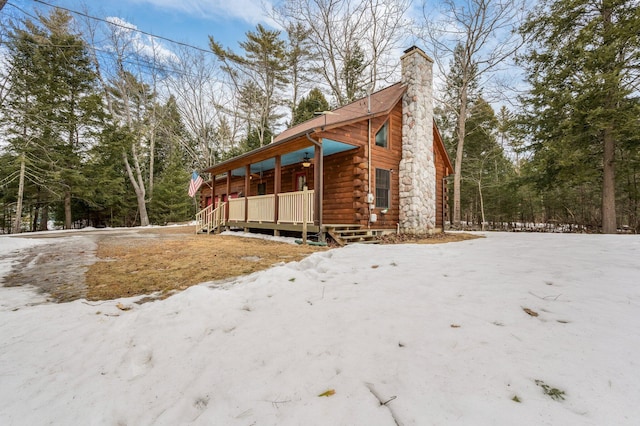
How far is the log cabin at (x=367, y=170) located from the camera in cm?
853

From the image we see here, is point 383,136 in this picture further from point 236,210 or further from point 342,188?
point 236,210

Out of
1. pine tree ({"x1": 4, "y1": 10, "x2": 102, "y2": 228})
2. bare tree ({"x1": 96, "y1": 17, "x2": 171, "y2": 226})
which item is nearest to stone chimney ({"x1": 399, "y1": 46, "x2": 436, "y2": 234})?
bare tree ({"x1": 96, "y1": 17, "x2": 171, "y2": 226})

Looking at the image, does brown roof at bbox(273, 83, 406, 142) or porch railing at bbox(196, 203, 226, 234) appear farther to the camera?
porch railing at bbox(196, 203, 226, 234)

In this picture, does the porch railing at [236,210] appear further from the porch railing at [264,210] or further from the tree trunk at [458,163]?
the tree trunk at [458,163]

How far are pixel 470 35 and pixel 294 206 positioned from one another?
14483 millimetres

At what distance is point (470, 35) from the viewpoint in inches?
567

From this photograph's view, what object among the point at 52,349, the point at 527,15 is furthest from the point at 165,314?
the point at 527,15

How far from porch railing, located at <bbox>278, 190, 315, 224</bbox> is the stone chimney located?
154 inches

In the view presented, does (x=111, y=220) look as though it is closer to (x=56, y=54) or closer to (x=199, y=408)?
(x=56, y=54)

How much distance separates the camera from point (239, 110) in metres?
24.1

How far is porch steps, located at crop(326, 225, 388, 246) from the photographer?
782cm

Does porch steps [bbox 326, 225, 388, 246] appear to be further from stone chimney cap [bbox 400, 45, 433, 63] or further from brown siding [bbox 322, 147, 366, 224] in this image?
stone chimney cap [bbox 400, 45, 433, 63]

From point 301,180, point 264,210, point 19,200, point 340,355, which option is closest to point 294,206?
point 264,210

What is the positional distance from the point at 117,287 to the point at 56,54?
2180cm
